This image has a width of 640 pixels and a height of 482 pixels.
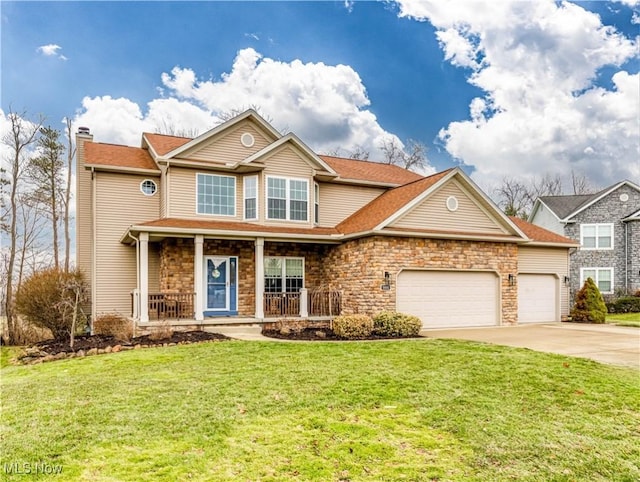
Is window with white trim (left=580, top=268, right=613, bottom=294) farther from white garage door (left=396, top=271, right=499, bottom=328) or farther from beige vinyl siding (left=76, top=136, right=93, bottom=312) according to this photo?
beige vinyl siding (left=76, top=136, right=93, bottom=312)

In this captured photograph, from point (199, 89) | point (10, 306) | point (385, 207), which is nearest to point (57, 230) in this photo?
point (10, 306)

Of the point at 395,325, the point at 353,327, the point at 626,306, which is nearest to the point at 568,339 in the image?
the point at 395,325

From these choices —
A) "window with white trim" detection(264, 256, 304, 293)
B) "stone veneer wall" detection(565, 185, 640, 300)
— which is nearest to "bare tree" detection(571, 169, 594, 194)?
"stone veneer wall" detection(565, 185, 640, 300)

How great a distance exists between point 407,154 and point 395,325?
25287 millimetres

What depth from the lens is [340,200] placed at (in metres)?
18.4

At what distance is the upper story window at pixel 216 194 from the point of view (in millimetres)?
16234

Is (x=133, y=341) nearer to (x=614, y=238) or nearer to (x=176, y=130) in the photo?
(x=176, y=130)

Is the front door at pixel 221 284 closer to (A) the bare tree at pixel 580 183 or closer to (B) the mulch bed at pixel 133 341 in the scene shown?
(B) the mulch bed at pixel 133 341

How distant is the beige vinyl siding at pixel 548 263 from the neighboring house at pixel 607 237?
28.7 feet

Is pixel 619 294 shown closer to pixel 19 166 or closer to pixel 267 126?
pixel 267 126

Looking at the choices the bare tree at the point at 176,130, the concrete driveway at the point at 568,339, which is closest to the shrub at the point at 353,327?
the concrete driveway at the point at 568,339

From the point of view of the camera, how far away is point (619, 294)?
2600cm

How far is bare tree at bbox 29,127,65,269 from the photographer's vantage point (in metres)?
Answer: 23.4

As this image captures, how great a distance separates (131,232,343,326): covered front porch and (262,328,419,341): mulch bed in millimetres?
1377
